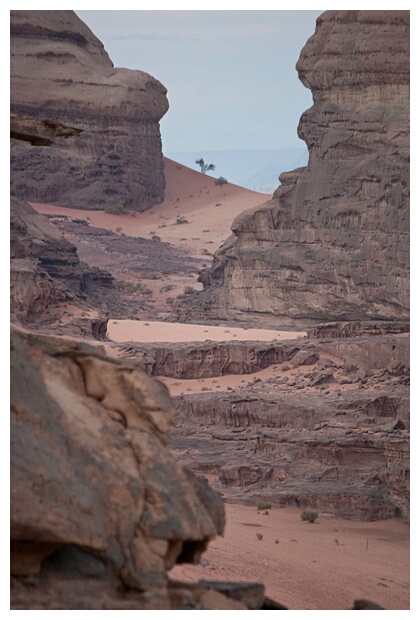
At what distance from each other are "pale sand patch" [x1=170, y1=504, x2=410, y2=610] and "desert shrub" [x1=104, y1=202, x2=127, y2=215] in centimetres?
4595

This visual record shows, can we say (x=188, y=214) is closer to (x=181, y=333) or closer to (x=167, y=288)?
(x=167, y=288)

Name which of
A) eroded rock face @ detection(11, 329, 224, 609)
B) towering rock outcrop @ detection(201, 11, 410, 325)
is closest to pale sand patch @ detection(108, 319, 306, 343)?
towering rock outcrop @ detection(201, 11, 410, 325)

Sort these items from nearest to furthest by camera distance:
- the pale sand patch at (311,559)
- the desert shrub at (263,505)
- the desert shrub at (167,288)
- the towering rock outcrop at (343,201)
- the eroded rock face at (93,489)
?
the eroded rock face at (93,489) → the pale sand patch at (311,559) → the desert shrub at (263,505) → the towering rock outcrop at (343,201) → the desert shrub at (167,288)

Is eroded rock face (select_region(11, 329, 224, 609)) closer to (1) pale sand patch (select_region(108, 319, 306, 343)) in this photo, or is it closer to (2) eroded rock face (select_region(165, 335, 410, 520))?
(2) eroded rock face (select_region(165, 335, 410, 520))

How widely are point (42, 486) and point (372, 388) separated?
1991cm

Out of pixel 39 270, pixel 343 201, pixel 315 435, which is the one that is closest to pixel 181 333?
pixel 39 270

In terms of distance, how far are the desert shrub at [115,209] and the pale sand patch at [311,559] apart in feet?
151

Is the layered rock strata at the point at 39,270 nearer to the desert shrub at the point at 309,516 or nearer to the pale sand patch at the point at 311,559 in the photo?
the desert shrub at the point at 309,516

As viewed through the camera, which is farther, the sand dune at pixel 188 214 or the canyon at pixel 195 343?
the sand dune at pixel 188 214

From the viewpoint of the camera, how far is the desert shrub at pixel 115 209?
6356 cm

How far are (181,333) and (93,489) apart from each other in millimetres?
30768

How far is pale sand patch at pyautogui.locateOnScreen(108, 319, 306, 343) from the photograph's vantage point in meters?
36.2

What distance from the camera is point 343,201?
4056cm

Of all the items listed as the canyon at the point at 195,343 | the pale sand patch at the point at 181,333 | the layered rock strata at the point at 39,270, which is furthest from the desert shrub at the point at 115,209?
the pale sand patch at the point at 181,333
